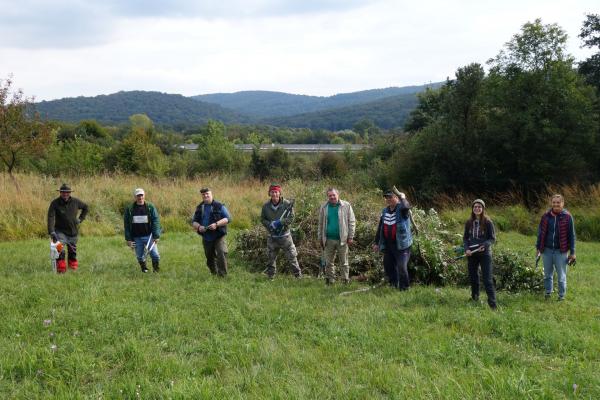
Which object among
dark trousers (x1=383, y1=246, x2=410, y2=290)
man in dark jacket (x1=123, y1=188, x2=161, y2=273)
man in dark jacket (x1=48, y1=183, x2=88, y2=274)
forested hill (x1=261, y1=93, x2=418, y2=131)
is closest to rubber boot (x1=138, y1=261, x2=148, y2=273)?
man in dark jacket (x1=123, y1=188, x2=161, y2=273)

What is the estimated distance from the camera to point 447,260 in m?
8.96

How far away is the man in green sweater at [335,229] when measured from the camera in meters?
8.11

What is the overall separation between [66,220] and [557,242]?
8.95 metres

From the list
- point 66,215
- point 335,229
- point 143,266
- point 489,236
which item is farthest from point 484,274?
point 66,215

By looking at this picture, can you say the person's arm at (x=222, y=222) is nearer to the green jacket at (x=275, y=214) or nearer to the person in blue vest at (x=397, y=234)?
the green jacket at (x=275, y=214)

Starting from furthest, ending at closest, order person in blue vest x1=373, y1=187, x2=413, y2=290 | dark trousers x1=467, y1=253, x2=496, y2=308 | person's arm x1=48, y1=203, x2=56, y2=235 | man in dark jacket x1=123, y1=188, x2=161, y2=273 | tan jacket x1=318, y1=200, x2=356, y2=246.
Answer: man in dark jacket x1=123, y1=188, x2=161, y2=273 → person's arm x1=48, y1=203, x2=56, y2=235 → tan jacket x1=318, y1=200, x2=356, y2=246 → person in blue vest x1=373, y1=187, x2=413, y2=290 → dark trousers x1=467, y1=253, x2=496, y2=308

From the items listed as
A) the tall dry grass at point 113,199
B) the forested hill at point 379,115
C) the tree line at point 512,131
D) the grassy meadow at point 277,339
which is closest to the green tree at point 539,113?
the tree line at point 512,131

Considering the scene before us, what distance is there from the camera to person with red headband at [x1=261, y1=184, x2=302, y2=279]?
8.50m

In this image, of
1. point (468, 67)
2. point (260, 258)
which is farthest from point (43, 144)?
point (468, 67)

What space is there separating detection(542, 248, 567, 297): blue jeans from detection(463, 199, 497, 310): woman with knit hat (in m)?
1.15

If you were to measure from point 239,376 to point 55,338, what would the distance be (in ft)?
7.69

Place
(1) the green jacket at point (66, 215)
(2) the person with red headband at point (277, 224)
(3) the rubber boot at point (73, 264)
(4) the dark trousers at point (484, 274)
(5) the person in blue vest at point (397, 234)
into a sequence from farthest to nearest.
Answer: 1. (3) the rubber boot at point (73, 264)
2. (1) the green jacket at point (66, 215)
3. (2) the person with red headband at point (277, 224)
4. (5) the person in blue vest at point (397, 234)
5. (4) the dark trousers at point (484, 274)

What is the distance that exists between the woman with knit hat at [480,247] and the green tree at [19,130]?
47.7 feet

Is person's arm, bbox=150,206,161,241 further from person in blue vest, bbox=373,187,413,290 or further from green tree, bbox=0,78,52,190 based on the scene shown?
green tree, bbox=0,78,52,190
